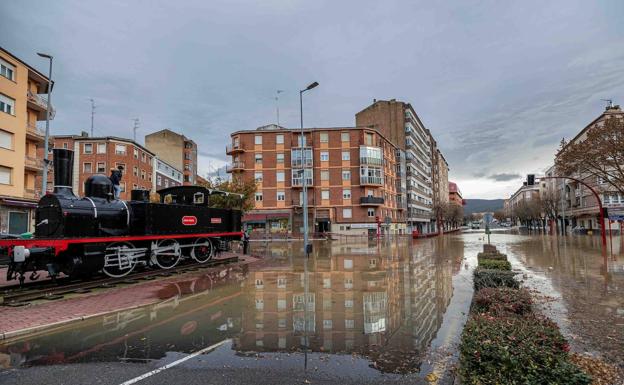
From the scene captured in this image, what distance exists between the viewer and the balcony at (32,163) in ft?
96.8

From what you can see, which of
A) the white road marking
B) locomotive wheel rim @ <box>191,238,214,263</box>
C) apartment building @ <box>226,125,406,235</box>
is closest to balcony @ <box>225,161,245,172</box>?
apartment building @ <box>226,125,406,235</box>

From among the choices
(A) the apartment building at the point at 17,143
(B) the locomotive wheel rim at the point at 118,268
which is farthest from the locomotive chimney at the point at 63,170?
(A) the apartment building at the point at 17,143

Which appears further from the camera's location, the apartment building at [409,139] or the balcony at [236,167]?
the apartment building at [409,139]

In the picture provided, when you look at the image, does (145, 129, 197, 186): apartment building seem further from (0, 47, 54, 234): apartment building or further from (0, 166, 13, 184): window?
(0, 166, 13, 184): window

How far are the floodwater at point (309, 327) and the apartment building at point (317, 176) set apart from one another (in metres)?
41.4

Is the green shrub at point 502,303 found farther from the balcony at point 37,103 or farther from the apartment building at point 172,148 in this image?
the apartment building at point 172,148

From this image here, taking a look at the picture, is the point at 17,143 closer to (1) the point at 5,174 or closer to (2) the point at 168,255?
(1) the point at 5,174

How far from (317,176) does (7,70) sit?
36438mm

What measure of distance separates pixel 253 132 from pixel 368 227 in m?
21.4

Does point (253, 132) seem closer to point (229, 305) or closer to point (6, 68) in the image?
point (6, 68)

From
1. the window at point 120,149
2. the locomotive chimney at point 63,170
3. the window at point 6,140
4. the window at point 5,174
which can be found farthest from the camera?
the window at point 120,149

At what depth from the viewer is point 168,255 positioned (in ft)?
51.6

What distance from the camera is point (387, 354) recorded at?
5477mm

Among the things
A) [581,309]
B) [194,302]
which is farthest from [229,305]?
[581,309]
